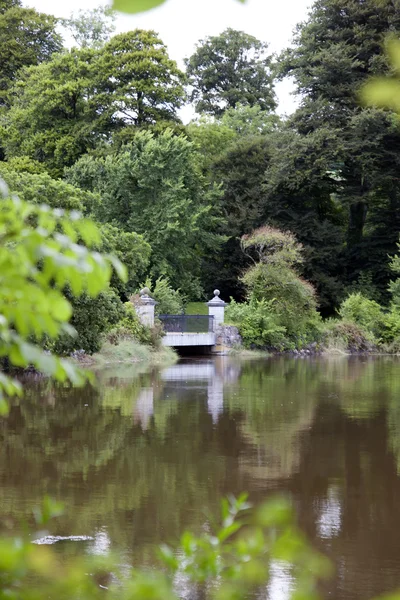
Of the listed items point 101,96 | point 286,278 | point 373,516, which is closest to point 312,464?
point 373,516

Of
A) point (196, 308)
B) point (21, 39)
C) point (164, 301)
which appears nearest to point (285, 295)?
point (164, 301)

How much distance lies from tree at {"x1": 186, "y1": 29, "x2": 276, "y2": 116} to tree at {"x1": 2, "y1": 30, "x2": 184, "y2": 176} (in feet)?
49.8

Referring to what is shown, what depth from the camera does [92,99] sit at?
133 feet

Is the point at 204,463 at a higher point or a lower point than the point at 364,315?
lower

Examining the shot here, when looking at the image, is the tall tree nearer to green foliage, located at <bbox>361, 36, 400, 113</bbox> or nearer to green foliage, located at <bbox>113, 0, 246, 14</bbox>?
green foliage, located at <bbox>361, 36, 400, 113</bbox>

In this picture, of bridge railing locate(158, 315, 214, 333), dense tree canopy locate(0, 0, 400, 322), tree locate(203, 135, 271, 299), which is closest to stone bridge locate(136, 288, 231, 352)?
bridge railing locate(158, 315, 214, 333)

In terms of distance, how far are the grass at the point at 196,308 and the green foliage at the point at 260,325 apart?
534 cm

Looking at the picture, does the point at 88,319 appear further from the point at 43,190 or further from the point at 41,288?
the point at 41,288

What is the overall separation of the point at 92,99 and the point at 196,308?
1105 cm

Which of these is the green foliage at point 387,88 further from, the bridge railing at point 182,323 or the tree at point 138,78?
the tree at point 138,78

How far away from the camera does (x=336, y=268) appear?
42.0 m

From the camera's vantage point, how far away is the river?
23.1ft

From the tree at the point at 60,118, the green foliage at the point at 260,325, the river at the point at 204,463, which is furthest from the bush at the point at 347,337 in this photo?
the river at the point at 204,463

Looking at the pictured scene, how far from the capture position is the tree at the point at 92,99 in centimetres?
4050
